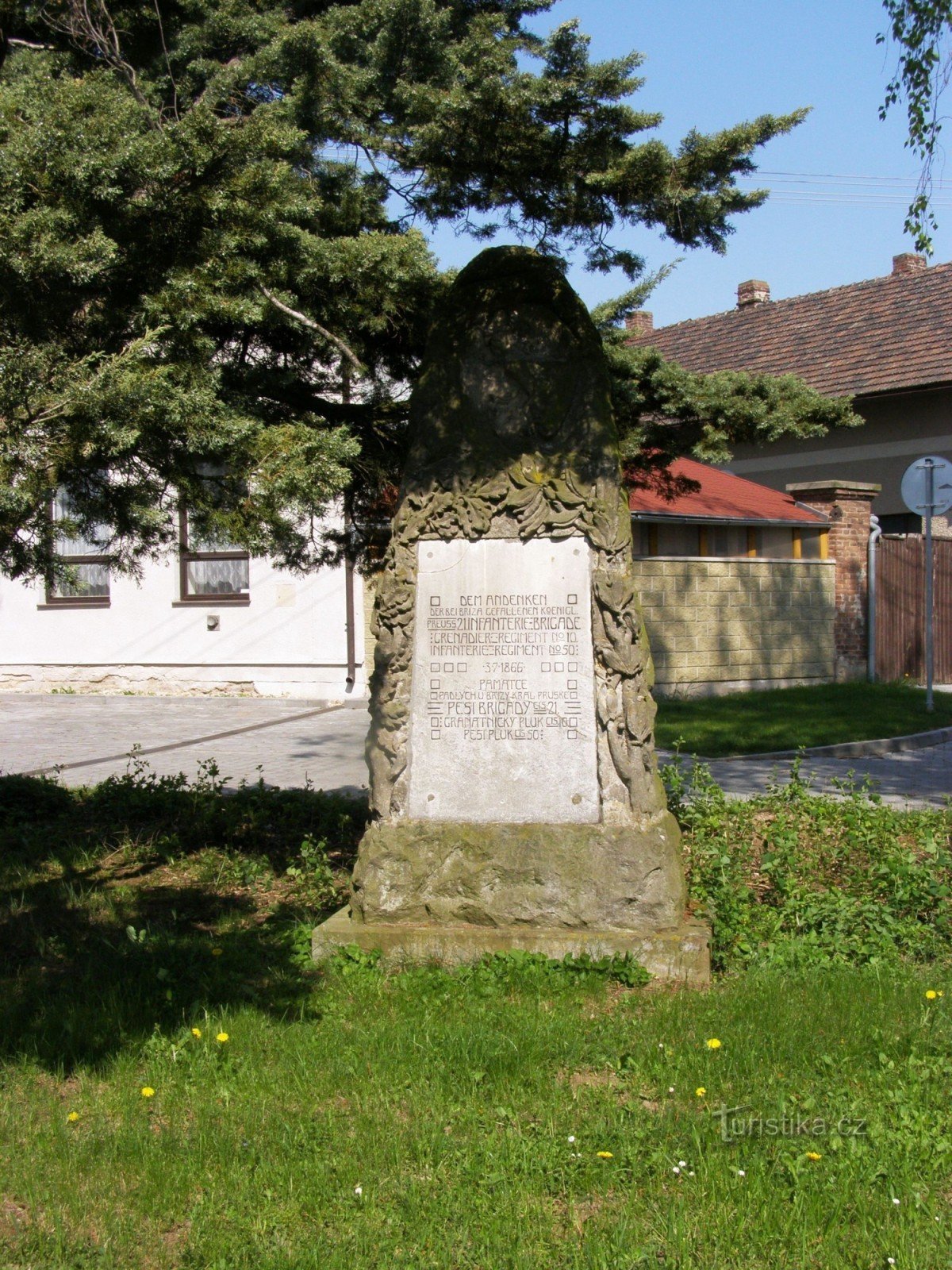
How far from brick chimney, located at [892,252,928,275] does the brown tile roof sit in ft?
3.49

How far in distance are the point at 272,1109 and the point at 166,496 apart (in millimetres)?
3123

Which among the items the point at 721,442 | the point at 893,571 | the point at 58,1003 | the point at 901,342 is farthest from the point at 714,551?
the point at 58,1003

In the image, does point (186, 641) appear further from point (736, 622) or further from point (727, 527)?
point (727, 527)

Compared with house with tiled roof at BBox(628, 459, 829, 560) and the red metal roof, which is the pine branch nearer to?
the red metal roof

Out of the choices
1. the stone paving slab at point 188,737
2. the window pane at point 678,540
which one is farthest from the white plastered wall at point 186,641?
the window pane at point 678,540

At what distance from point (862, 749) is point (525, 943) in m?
8.65

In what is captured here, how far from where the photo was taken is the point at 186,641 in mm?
19359

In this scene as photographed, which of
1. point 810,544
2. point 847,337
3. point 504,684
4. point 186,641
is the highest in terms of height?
point 847,337

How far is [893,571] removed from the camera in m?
19.7

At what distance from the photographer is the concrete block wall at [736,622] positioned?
17.3m

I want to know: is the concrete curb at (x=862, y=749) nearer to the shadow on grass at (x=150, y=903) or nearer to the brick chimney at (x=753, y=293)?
the shadow on grass at (x=150, y=903)

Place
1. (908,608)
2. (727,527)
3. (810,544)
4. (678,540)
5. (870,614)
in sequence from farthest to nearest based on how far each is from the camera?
(810,544) → (727,527) → (678,540) → (908,608) → (870,614)

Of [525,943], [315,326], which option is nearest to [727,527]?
[315,326]

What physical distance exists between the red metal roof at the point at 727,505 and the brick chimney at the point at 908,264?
8864 millimetres
